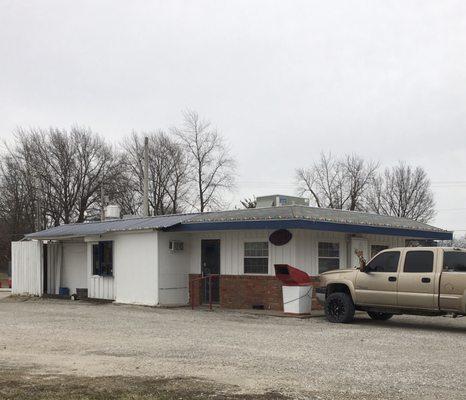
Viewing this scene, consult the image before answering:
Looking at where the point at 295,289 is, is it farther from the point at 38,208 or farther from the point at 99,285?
the point at 38,208

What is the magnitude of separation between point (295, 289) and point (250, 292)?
7.64ft

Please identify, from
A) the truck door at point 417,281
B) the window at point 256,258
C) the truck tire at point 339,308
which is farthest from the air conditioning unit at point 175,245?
the truck door at point 417,281

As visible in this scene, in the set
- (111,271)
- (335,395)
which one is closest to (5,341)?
(335,395)

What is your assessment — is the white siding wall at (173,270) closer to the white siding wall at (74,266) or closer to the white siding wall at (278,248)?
the white siding wall at (278,248)

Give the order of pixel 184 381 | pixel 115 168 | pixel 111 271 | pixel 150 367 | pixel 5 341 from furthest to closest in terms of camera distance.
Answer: pixel 115 168, pixel 111 271, pixel 5 341, pixel 150 367, pixel 184 381

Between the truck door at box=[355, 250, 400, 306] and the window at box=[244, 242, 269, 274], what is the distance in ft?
13.6

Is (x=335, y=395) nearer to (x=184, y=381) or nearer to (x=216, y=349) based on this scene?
(x=184, y=381)

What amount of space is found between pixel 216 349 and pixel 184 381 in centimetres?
300

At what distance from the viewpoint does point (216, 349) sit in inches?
433

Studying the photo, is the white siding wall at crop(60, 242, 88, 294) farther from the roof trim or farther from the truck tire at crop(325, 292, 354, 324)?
the truck tire at crop(325, 292, 354, 324)

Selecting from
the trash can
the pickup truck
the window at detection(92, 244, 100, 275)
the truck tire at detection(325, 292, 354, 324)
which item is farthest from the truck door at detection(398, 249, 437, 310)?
the window at detection(92, 244, 100, 275)

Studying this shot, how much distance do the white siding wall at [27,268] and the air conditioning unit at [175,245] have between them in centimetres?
801

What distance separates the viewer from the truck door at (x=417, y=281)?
556 inches

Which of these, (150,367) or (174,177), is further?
(174,177)
